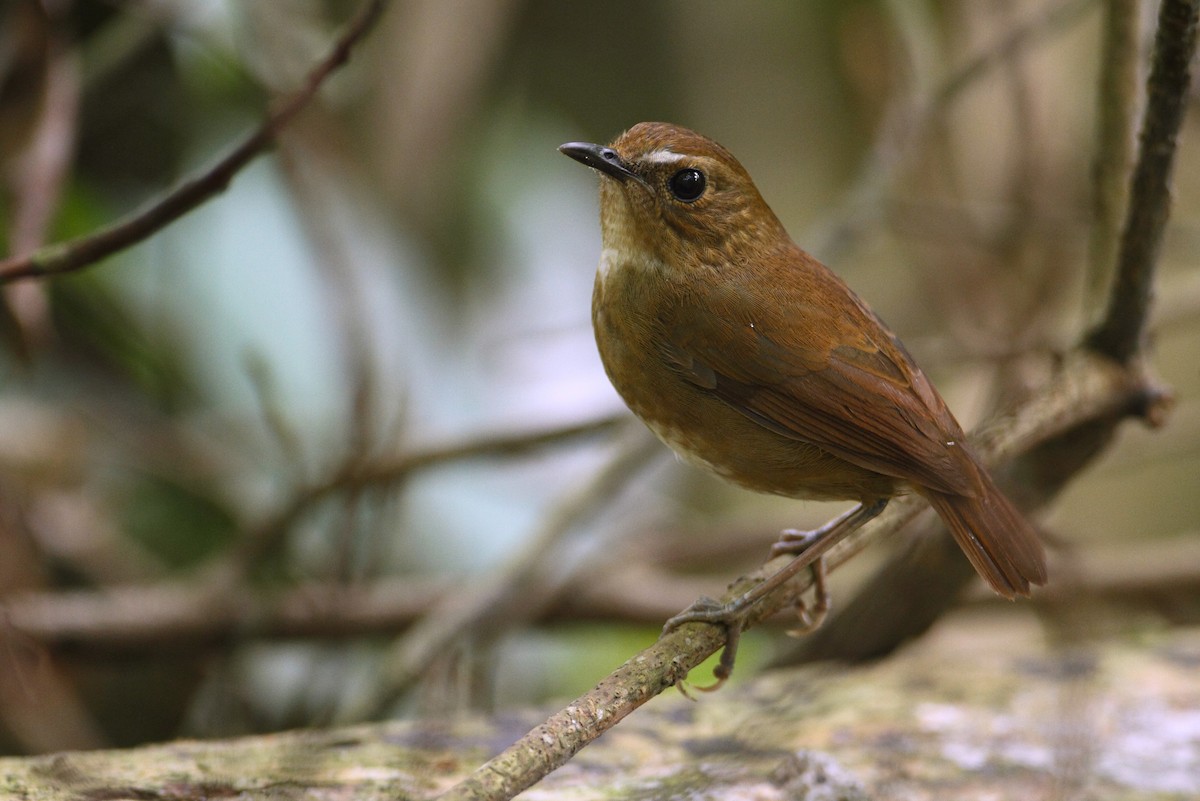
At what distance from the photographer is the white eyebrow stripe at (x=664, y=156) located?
2.62 metres

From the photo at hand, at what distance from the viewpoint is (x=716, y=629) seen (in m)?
2.08

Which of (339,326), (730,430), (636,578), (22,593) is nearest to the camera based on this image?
(730,430)

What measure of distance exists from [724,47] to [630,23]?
0.55m

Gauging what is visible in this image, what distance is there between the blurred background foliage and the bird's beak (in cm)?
86

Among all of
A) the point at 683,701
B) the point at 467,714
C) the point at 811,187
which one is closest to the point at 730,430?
the point at 683,701

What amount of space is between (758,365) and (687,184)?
1.48 ft

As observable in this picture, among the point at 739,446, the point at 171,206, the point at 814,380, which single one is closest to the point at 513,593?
the point at 739,446

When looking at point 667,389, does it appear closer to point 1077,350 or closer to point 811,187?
point 1077,350

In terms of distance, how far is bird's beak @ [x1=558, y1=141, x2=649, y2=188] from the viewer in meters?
2.55

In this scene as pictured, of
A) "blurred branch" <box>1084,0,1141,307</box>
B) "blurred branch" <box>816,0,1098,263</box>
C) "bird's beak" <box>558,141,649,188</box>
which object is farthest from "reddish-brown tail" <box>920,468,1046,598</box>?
"blurred branch" <box>816,0,1098,263</box>

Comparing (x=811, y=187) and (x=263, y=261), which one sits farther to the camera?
(x=811, y=187)

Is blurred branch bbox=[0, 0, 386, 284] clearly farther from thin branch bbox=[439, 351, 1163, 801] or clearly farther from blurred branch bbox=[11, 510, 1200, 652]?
blurred branch bbox=[11, 510, 1200, 652]

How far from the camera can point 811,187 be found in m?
7.05

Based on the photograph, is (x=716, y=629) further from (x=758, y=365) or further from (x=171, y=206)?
(x=171, y=206)
